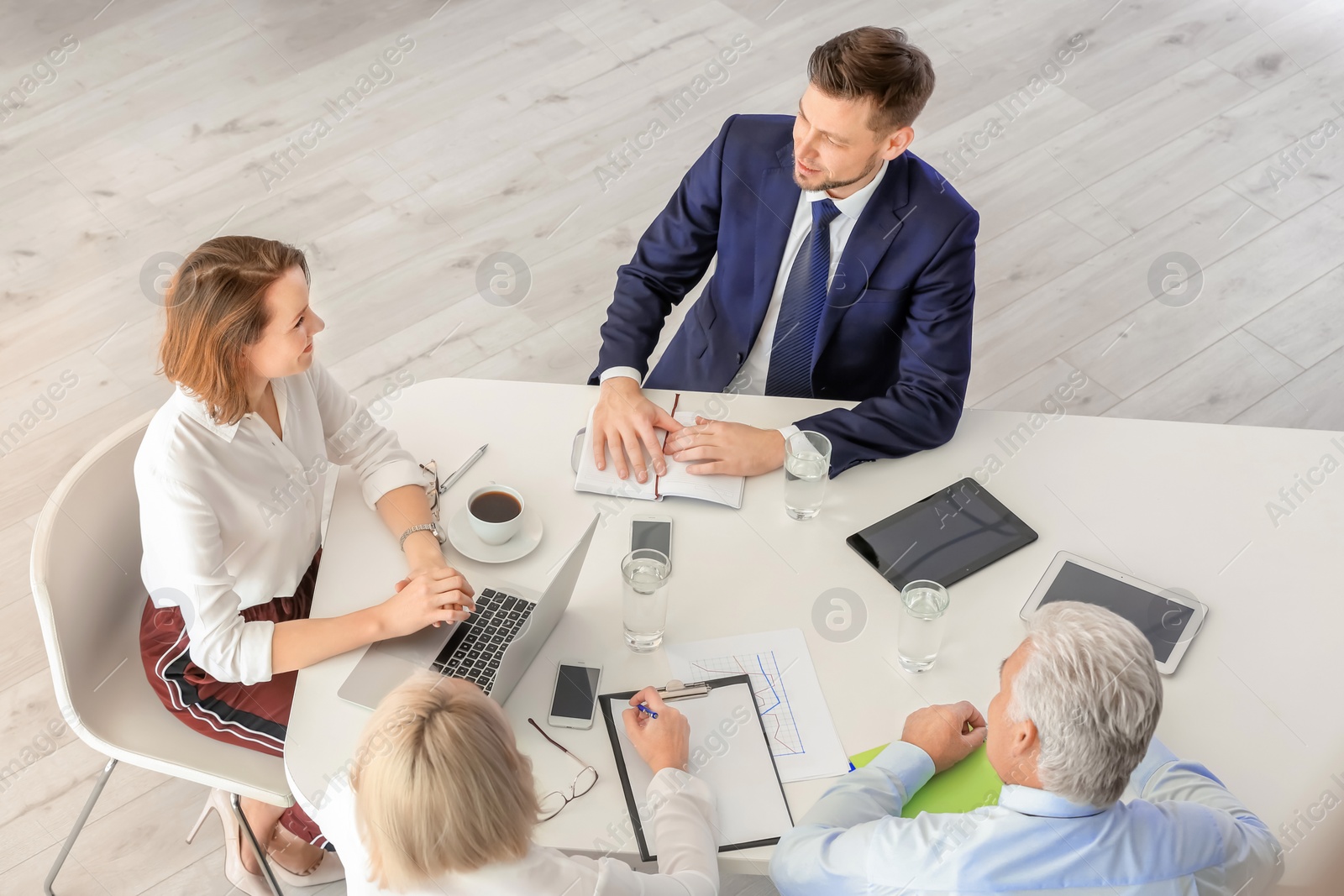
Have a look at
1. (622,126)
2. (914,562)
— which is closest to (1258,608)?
(914,562)

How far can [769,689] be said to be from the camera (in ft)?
5.49

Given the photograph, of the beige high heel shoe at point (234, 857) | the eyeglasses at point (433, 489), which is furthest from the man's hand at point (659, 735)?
the beige high heel shoe at point (234, 857)

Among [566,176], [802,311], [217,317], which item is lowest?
[566,176]

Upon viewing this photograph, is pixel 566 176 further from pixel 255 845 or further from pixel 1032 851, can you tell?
pixel 1032 851

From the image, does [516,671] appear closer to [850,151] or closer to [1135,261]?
[850,151]

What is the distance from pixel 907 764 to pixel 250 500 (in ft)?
3.59

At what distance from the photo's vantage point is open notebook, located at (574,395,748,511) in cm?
192

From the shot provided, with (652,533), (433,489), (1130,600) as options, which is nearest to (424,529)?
(433,489)

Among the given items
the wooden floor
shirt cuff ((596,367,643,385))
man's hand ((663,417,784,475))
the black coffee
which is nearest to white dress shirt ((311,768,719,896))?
the black coffee

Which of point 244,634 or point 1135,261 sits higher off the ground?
point 244,634

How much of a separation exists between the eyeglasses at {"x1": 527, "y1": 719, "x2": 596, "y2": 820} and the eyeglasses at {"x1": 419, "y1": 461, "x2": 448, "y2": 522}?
0.52 m

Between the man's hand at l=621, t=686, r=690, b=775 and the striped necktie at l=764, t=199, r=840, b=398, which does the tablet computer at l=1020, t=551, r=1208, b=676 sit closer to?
the man's hand at l=621, t=686, r=690, b=775

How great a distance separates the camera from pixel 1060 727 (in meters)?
1.37

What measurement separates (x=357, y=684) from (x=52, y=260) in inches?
102
